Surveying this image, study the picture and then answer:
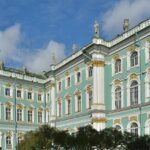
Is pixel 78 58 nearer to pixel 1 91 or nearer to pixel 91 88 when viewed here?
pixel 91 88

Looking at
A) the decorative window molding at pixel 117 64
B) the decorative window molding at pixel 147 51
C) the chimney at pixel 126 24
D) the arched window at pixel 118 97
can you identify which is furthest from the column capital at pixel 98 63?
the decorative window molding at pixel 147 51

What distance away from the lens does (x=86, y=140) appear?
90.0 ft

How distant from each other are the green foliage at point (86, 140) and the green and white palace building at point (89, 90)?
759 centimetres

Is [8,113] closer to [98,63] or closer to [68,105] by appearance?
[68,105]

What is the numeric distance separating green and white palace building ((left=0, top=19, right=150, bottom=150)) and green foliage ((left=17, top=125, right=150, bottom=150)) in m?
7.59

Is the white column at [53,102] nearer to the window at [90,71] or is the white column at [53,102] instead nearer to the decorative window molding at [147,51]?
the window at [90,71]

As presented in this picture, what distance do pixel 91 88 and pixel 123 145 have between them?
14.8 m

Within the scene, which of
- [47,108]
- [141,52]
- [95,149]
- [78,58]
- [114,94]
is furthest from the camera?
[47,108]

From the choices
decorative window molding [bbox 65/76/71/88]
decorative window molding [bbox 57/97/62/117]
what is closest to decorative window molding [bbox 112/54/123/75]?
decorative window molding [bbox 65/76/71/88]

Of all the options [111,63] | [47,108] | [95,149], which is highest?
[111,63]

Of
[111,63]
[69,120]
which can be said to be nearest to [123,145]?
[111,63]

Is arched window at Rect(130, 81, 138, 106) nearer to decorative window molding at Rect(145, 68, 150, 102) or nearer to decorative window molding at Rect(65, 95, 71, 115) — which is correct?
decorative window molding at Rect(145, 68, 150, 102)

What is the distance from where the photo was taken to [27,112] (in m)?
55.7

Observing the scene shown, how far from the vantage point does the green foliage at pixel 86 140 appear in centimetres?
2762
